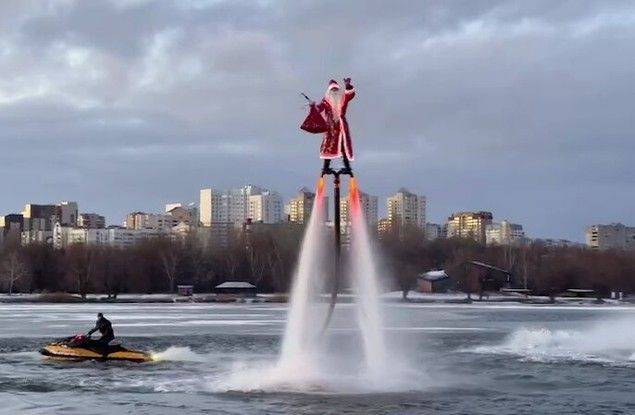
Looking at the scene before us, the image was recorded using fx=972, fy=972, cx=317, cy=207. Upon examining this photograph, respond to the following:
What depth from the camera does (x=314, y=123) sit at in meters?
21.8

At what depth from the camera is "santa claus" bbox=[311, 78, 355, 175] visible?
71.4 ft

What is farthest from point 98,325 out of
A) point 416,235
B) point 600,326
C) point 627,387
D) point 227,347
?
point 416,235

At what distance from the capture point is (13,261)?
107188 millimetres

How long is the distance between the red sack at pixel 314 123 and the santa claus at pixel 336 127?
0.07m

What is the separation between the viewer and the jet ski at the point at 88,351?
102 ft

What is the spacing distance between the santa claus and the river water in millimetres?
5557

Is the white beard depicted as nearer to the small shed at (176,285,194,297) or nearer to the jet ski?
the jet ski

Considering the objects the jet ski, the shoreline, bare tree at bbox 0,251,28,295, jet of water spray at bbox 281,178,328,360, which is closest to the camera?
jet of water spray at bbox 281,178,328,360

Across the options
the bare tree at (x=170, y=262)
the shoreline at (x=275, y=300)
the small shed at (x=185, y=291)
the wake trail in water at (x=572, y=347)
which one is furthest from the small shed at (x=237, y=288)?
the wake trail in water at (x=572, y=347)

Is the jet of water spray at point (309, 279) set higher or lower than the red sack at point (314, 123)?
lower

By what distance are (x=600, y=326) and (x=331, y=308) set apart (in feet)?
103

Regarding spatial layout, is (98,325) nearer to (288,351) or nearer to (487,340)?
(288,351)

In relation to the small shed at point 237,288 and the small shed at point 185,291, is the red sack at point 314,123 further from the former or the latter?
the small shed at point 237,288

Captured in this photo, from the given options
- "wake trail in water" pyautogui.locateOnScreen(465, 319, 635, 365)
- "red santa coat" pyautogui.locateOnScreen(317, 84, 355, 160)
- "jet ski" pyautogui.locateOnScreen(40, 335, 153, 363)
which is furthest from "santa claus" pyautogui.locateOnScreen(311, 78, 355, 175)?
"wake trail in water" pyautogui.locateOnScreen(465, 319, 635, 365)
